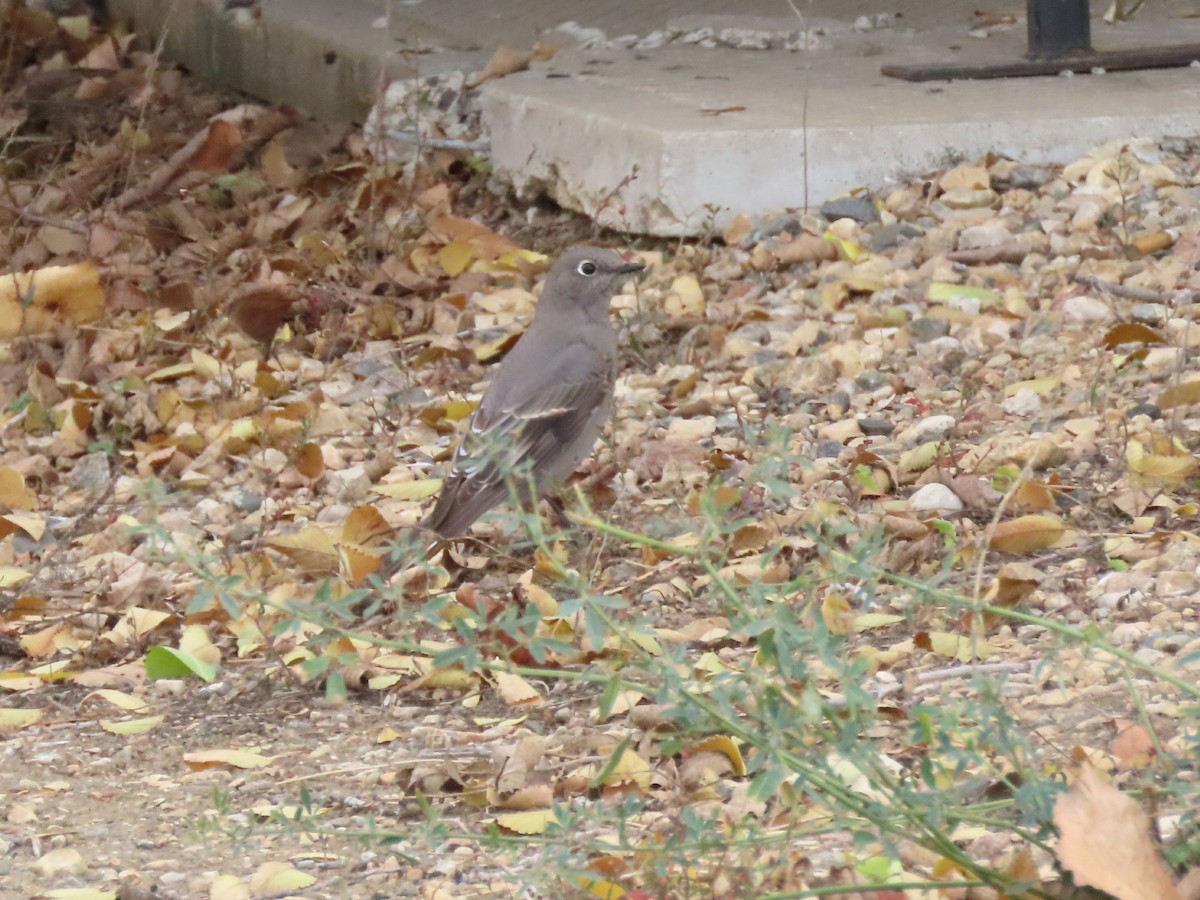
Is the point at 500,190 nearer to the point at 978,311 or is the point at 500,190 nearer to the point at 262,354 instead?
the point at 262,354

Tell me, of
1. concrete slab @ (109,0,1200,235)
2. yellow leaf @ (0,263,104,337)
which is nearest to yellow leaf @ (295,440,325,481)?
concrete slab @ (109,0,1200,235)

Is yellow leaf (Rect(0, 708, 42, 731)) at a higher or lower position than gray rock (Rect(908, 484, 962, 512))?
lower

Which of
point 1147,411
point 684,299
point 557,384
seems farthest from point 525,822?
point 684,299

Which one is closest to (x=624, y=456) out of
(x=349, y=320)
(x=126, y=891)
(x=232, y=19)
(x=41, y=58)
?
(x=349, y=320)

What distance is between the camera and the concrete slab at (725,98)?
21.8 feet

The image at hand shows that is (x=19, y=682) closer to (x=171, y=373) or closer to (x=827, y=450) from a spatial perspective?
(x=827, y=450)

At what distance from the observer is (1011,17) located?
8633 mm

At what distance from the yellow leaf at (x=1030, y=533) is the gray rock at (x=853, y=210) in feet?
8.30

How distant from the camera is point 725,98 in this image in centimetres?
723

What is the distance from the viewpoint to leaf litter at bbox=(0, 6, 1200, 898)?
3227 millimetres

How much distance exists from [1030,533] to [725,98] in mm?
3445

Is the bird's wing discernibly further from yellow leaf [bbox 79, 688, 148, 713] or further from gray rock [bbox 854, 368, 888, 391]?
yellow leaf [bbox 79, 688, 148, 713]

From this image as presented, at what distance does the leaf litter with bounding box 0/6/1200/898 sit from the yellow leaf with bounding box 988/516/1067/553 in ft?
0.05

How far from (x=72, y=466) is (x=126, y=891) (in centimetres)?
308
